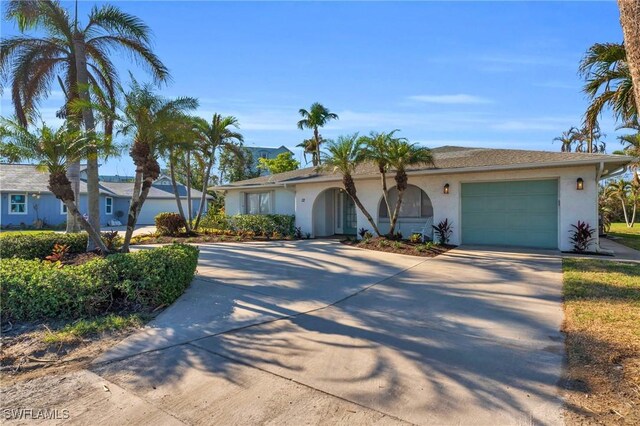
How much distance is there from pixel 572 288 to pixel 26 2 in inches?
557

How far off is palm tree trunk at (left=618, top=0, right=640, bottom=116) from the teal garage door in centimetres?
918

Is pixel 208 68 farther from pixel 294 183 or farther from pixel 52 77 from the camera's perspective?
pixel 294 183

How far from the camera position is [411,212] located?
14.9 m

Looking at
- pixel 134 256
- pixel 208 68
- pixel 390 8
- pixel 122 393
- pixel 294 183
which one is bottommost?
pixel 122 393

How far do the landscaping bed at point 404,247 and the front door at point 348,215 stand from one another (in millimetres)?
4015

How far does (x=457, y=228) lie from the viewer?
13.0 metres

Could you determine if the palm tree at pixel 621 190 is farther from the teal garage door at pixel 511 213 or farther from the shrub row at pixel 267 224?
the shrub row at pixel 267 224

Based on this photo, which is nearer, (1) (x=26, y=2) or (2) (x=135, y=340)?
(2) (x=135, y=340)

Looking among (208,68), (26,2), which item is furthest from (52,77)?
(208,68)

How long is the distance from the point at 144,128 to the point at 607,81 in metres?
10.7

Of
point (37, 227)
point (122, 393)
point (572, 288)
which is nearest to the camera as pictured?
point (122, 393)

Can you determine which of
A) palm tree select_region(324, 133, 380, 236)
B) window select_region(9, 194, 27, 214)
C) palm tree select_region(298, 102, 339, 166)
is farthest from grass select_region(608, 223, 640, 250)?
window select_region(9, 194, 27, 214)

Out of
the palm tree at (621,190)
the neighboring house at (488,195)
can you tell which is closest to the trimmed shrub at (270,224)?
the neighboring house at (488,195)

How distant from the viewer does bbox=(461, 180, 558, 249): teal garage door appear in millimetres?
11680
